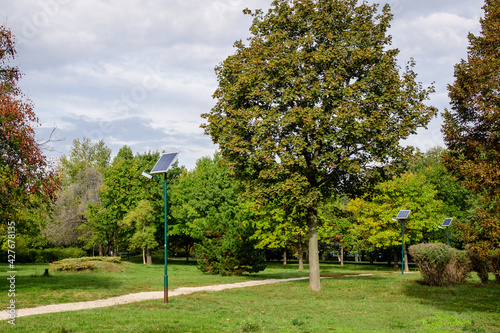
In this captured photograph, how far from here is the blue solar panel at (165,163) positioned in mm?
15031

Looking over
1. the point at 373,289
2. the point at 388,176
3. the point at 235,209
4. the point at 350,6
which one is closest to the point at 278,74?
the point at 350,6

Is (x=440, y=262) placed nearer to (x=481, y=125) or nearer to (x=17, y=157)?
(x=481, y=125)

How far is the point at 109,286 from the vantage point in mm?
19391

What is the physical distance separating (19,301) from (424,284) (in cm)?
1846

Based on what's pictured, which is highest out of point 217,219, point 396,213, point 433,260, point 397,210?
point 397,210

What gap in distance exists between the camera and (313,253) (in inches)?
813

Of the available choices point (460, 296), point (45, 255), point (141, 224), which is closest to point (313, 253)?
point (460, 296)

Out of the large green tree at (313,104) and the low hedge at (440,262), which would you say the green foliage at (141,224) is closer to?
the large green tree at (313,104)

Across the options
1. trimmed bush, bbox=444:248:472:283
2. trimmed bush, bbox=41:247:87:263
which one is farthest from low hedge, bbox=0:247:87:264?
trimmed bush, bbox=444:248:472:283

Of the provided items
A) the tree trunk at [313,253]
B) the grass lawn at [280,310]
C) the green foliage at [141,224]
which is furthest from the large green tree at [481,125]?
the green foliage at [141,224]

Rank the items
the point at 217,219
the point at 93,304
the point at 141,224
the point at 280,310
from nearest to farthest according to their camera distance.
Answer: the point at 280,310, the point at 93,304, the point at 217,219, the point at 141,224

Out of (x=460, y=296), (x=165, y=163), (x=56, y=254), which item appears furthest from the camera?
(x=56, y=254)

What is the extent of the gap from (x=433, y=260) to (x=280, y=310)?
9788mm

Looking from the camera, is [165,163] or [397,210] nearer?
[165,163]
